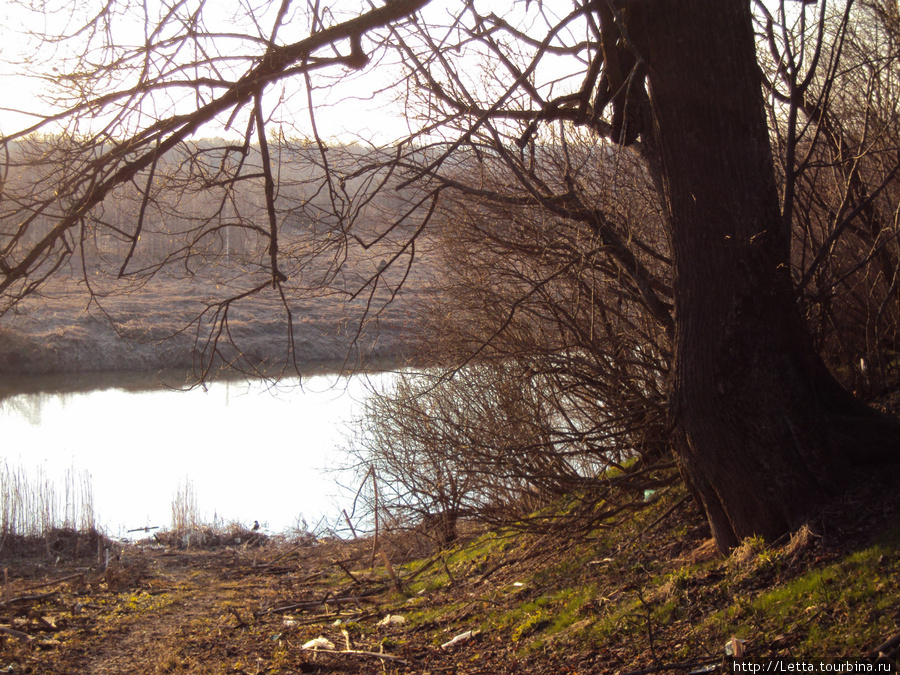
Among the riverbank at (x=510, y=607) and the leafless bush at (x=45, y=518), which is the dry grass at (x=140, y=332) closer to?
the leafless bush at (x=45, y=518)

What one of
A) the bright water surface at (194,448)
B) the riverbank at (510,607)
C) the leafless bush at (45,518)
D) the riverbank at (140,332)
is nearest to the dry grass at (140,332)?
the riverbank at (140,332)

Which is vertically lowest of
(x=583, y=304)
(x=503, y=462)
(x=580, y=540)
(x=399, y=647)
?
(x=399, y=647)

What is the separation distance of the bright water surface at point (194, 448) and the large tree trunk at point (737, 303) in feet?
26.3

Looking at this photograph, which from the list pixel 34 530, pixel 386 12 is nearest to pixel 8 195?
pixel 386 12

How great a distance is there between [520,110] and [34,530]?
996 centimetres

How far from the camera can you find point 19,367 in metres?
29.4

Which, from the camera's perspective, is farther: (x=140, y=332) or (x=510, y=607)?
(x=140, y=332)

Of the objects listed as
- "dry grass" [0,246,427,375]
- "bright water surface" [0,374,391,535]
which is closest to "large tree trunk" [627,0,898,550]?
"bright water surface" [0,374,391,535]

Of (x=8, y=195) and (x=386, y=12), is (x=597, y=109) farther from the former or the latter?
(x=8, y=195)

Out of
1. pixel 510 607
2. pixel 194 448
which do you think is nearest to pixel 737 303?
pixel 510 607

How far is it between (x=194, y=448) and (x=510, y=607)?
15.6 meters

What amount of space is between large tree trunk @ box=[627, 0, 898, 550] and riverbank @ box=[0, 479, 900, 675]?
1.04 ft

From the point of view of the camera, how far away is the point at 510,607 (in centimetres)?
642

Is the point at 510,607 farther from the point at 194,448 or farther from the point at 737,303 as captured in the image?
the point at 194,448
